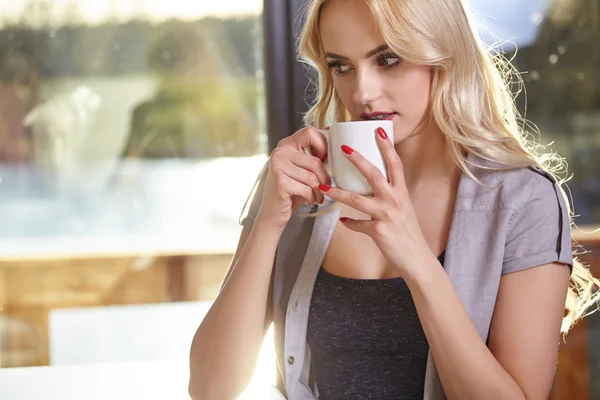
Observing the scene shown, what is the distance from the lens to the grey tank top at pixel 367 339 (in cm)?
138

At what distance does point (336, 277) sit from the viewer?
4.75 ft

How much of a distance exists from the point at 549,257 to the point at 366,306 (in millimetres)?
323

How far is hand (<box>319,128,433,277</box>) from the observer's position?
1.13 metres

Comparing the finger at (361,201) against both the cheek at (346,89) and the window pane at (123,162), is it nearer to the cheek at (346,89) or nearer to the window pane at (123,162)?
the cheek at (346,89)

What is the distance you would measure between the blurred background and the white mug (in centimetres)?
112

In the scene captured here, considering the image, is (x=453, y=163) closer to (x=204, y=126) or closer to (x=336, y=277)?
(x=336, y=277)

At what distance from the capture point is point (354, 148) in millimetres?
1145

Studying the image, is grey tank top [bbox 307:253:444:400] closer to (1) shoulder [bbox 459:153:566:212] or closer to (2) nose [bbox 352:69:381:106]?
(1) shoulder [bbox 459:153:566:212]

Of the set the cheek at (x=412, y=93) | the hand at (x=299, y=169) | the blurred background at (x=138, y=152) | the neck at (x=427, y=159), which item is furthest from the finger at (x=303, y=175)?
the blurred background at (x=138, y=152)

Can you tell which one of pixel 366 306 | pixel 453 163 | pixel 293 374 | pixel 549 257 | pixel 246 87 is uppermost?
pixel 246 87

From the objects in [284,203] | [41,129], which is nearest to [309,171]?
[284,203]

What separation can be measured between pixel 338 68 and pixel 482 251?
1.36 feet

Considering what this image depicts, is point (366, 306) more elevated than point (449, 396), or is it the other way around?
point (366, 306)

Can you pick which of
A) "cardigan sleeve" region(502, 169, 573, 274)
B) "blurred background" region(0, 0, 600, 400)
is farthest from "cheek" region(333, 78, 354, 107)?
"blurred background" region(0, 0, 600, 400)
